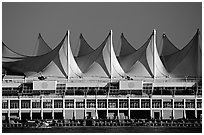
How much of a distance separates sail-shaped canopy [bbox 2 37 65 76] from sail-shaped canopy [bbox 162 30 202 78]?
9547 mm

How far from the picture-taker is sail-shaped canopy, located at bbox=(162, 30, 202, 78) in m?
55.1

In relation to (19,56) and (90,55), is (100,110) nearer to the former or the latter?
(90,55)

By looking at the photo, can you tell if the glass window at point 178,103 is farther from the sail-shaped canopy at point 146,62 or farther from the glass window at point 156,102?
the sail-shaped canopy at point 146,62

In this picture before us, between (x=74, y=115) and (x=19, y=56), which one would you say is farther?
(x=19, y=56)

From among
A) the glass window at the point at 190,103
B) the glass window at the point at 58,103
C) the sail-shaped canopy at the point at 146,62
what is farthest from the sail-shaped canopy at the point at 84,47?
the glass window at the point at 190,103

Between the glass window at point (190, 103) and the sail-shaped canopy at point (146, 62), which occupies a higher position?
the sail-shaped canopy at point (146, 62)

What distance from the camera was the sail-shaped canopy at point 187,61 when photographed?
55053mm

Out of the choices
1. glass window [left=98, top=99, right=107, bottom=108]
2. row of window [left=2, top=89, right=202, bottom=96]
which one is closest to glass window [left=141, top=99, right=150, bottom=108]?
row of window [left=2, top=89, right=202, bottom=96]

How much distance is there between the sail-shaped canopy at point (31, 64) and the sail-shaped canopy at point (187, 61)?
9547 mm

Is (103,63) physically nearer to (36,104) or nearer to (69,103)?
(69,103)

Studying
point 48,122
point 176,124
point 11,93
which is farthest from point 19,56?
point 176,124

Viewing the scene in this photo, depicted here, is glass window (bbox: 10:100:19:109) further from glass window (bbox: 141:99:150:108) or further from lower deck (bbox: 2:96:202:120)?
glass window (bbox: 141:99:150:108)

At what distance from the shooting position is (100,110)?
176ft

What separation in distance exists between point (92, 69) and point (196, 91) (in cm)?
876
